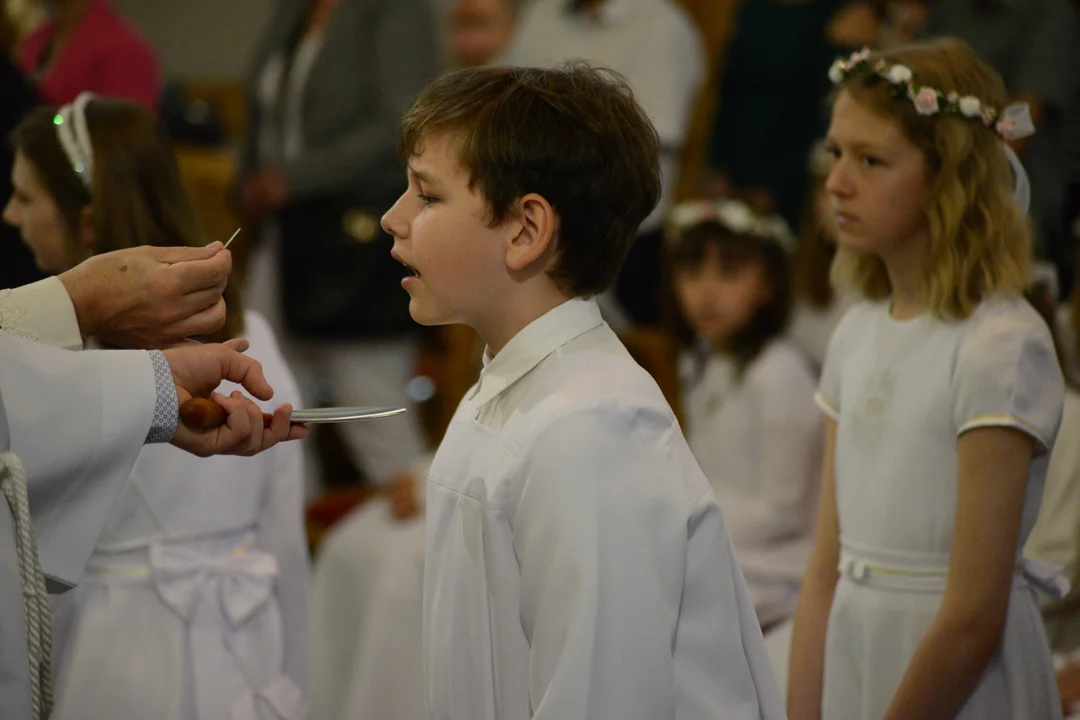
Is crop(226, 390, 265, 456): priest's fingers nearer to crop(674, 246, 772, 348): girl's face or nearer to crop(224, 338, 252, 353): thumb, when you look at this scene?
crop(224, 338, 252, 353): thumb

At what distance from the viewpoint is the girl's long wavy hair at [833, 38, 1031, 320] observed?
2.01 metres

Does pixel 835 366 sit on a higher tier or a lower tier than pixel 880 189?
lower

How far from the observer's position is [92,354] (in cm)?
161

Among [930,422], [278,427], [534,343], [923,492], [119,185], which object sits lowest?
[923,492]

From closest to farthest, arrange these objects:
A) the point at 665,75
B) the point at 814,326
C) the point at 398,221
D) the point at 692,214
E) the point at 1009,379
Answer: the point at 398,221 < the point at 1009,379 < the point at 692,214 < the point at 814,326 < the point at 665,75

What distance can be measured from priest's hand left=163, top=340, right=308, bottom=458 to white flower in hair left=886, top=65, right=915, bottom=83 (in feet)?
3.50

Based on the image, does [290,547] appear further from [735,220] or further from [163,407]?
[735,220]

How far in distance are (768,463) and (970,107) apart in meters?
1.53

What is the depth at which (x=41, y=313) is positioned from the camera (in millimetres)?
1704

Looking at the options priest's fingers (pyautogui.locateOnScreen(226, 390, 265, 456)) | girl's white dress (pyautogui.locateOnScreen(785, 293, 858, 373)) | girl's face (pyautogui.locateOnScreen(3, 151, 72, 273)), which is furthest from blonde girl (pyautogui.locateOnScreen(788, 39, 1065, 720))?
girl's white dress (pyautogui.locateOnScreen(785, 293, 858, 373))

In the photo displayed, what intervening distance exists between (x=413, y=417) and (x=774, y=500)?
1517 mm

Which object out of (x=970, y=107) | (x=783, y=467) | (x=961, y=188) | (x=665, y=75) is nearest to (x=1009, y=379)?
(x=961, y=188)

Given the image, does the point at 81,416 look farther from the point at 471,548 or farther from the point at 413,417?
the point at 413,417

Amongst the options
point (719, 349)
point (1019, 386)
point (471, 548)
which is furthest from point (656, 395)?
point (719, 349)
